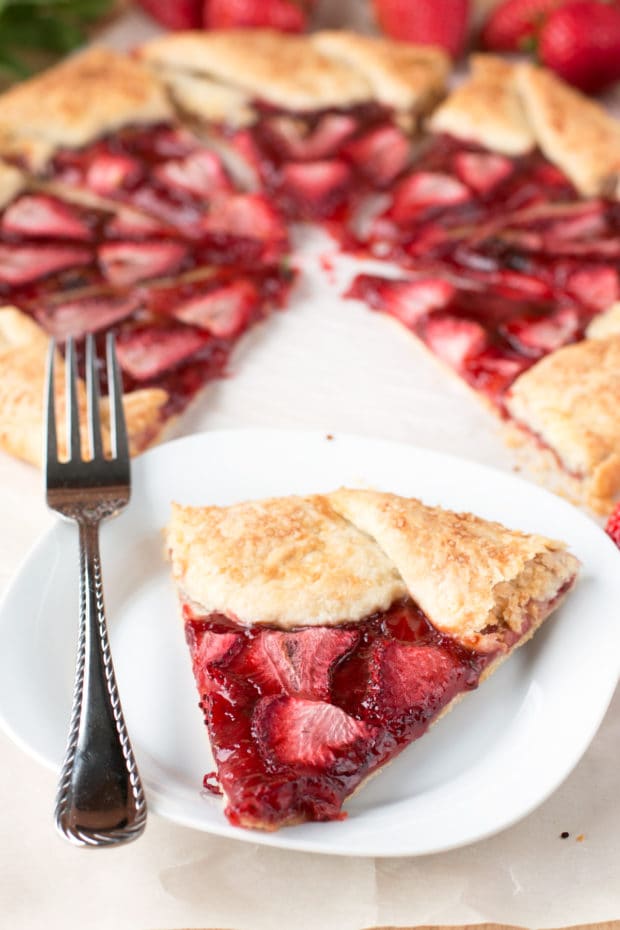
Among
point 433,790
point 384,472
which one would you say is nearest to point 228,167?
point 384,472

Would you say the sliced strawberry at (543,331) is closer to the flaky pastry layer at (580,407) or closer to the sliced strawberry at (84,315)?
the flaky pastry layer at (580,407)

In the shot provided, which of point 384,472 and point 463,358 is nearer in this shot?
point 384,472

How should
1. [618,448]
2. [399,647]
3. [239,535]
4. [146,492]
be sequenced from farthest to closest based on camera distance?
[618,448], [146,492], [239,535], [399,647]

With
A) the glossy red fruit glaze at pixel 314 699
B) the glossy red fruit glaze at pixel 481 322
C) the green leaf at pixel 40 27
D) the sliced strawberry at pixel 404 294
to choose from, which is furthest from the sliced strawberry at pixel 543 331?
the green leaf at pixel 40 27

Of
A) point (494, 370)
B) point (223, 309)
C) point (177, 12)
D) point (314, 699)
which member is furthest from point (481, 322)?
point (177, 12)

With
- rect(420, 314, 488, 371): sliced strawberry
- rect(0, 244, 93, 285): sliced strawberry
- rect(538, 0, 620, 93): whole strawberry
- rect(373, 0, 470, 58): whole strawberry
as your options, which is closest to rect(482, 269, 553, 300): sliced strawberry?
rect(420, 314, 488, 371): sliced strawberry

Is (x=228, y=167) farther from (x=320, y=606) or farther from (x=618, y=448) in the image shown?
(x=320, y=606)

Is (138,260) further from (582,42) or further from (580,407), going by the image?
(582,42)
